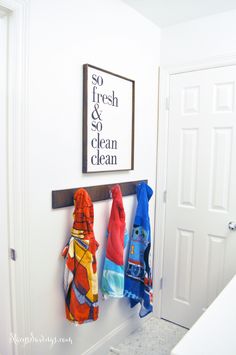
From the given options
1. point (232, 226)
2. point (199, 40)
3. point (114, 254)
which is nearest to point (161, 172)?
point (232, 226)

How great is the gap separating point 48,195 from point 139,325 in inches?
57.8

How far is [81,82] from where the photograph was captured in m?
1.60

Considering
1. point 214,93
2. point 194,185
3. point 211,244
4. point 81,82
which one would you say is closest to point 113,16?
point 81,82

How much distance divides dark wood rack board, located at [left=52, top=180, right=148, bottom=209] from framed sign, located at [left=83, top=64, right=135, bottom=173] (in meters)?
0.11

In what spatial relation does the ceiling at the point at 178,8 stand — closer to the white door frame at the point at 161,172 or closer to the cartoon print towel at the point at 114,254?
the white door frame at the point at 161,172

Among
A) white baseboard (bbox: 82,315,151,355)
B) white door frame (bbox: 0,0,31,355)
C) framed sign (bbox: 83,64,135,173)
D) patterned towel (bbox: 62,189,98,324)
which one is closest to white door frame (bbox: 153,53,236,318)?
white baseboard (bbox: 82,315,151,355)

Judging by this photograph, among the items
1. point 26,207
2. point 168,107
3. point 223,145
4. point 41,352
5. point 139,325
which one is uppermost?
point 168,107

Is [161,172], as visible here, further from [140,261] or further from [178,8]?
[178,8]

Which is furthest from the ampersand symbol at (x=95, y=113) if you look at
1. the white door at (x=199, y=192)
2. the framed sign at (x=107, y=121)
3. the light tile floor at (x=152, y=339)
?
the light tile floor at (x=152, y=339)

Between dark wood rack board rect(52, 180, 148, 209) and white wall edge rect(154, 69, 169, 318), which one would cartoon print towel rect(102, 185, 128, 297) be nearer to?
dark wood rack board rect(52, 180, 148, 209)

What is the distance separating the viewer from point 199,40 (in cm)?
205

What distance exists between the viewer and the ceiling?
183 centimetres

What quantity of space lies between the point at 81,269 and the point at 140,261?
2.01 feet

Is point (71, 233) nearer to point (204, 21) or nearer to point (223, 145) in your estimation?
point (223, 145)
